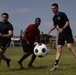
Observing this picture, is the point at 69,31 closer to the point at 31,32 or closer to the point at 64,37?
the point at 64,37

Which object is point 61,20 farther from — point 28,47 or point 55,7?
point 28,47

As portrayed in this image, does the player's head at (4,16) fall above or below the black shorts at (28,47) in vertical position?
above

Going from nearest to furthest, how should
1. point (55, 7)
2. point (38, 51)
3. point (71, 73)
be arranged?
point (71, 73) < point (55, 7) < point (38, 51)

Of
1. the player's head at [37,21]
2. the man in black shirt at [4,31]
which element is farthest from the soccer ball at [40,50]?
the man in black shirt at [4,31]

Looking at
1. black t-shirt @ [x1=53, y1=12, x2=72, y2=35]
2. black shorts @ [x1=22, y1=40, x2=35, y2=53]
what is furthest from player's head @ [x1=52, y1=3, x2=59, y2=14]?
black shorts @ [x1=22, y1=40, x2=35, y2=53]

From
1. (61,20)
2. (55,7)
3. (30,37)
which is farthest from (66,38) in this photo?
(30,37)

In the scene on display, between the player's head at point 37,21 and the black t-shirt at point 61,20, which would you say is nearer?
the black t-shirt at point 61,20

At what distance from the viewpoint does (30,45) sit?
1164 centimetres

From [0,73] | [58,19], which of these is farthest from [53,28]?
[0,73]

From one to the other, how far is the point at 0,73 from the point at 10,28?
1.55 meters

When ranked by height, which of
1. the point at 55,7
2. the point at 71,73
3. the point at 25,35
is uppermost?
the point at 55,7

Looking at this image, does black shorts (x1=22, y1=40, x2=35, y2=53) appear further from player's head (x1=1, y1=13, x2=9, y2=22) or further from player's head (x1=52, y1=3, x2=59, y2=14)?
player's head (x1=52, y1=3, x2=59, y2=14)

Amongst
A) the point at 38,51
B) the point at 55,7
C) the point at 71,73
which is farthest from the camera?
the point at 38,51

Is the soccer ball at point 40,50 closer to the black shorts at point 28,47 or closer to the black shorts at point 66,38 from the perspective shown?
the black shorts at point 28,47
